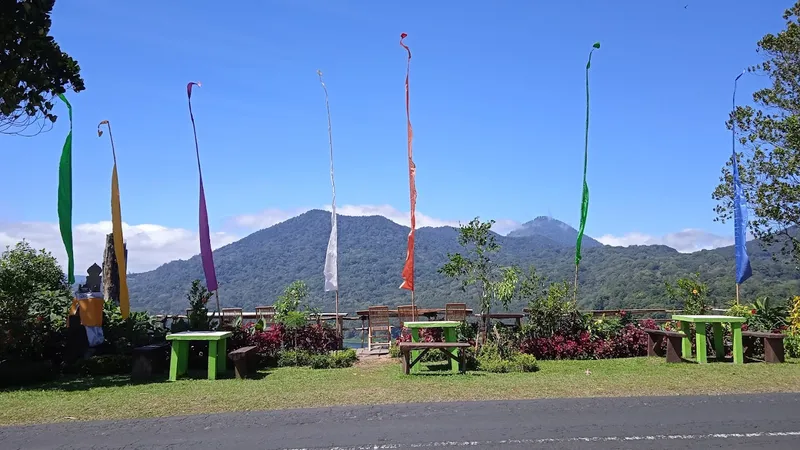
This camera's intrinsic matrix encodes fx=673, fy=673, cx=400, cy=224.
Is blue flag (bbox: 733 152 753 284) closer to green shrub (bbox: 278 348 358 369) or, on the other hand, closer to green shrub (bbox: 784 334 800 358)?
green shrub (bbox: 784 334 800 358)

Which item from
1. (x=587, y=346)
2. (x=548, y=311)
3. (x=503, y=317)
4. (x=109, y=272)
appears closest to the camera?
(x=587, y=346)

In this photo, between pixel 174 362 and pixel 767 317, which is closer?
pixel 174 362

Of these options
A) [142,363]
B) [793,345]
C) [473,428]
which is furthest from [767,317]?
[142,363]

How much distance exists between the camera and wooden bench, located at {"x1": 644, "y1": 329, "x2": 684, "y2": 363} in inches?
458

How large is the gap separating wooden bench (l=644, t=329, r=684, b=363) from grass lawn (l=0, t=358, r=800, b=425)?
14.6 inches

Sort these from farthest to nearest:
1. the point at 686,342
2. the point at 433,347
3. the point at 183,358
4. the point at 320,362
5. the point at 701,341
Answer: the point at 686,342 → the point at 320,362 → the point at 701,341 → the point at 183,358 → the point at 433,347

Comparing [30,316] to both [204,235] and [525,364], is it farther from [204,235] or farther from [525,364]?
[525,364]

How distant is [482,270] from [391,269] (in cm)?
5740

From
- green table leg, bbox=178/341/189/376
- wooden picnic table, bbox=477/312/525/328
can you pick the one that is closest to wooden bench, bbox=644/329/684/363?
wooden picnic table, bbox=477/312/525/328

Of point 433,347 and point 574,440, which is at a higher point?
A: point 433,347

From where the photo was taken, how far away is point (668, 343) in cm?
1176

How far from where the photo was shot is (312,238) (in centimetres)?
9300

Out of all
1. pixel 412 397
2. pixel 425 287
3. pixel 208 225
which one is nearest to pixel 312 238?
pixel 425 287

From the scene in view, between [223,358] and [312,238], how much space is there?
81.9 m
